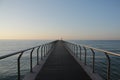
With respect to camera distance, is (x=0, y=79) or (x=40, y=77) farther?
(x=0, y=79)

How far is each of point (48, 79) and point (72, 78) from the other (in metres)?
0.84

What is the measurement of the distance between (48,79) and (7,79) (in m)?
9.13

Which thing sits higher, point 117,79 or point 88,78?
point 88,78

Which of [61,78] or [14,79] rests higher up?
[61,78]

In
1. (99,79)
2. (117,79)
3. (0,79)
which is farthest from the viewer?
(0,79)

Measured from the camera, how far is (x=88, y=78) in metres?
7.19

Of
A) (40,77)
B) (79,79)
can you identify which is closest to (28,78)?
(40,77)

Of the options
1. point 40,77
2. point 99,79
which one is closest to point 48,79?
point 40,77

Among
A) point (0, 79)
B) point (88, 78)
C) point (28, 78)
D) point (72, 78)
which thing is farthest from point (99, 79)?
point (0, 79)

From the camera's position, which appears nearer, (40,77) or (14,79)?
(40,77)

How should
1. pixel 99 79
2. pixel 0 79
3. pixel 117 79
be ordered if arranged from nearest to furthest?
pixel 99 79, pixel 117 79, pixel 0 79

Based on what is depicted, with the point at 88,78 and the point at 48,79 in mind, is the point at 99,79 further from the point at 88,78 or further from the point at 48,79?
the point at 48,79

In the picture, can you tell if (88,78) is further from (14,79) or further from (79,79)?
(14,79)

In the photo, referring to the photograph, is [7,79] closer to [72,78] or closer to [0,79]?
[0,79]
